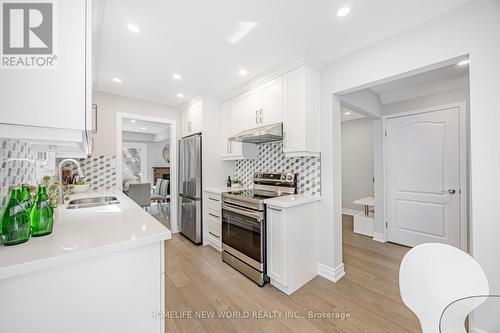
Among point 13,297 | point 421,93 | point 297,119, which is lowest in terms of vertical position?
point 13,297

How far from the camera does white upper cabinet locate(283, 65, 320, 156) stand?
2178mm

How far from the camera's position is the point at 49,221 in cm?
104

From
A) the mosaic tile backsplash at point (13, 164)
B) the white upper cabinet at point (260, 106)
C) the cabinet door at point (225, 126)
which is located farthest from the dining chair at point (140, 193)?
the mosaic tile backsplash at point (13, 164)

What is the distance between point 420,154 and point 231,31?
3108 mm

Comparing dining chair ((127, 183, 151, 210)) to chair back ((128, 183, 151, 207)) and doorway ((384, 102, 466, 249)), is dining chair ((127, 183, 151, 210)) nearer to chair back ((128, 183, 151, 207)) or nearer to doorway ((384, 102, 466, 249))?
chair back ((128, 183, 151, 207))

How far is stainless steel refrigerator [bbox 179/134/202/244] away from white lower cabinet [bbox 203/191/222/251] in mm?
89

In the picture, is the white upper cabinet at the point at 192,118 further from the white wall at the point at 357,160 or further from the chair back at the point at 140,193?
the white wall at the point at 357,160

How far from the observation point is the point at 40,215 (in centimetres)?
100

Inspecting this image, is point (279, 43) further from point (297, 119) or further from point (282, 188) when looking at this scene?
point (282, 188)

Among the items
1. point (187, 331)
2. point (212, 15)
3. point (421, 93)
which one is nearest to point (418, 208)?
point (421, 93)

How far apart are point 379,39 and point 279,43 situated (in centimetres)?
94

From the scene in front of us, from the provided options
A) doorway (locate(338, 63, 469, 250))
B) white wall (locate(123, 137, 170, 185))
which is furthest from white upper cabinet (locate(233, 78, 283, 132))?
white wall (locate(123, 137, 170, 185))

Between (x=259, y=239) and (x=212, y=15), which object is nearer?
(x=212, y=15)

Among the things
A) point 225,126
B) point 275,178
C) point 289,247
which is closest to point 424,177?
point 275,178
